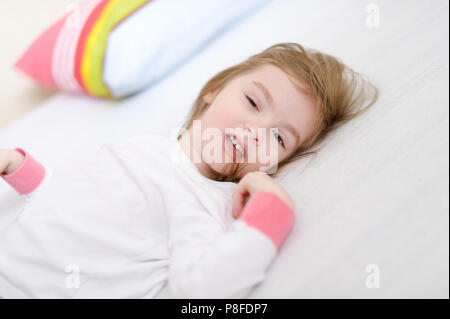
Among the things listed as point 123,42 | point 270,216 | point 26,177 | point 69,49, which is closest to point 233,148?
point 270,216

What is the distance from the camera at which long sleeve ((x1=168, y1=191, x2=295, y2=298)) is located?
0.64m

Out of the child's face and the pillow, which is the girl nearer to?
the child's face

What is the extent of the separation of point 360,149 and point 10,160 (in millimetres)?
731

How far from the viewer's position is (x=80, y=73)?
128cm

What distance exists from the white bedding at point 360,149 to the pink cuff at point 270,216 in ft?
0.10

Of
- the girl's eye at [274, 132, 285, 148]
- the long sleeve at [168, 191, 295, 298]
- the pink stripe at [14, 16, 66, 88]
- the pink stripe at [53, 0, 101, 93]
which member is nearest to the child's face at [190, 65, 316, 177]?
the girl's eye at [274, 132, 285, 148]

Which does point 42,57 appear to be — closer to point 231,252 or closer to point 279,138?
point 279,138

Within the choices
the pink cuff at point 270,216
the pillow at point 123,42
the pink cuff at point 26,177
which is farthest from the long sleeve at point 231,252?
the pillow at point 123,42

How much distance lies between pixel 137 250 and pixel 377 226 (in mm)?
404

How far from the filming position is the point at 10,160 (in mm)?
938

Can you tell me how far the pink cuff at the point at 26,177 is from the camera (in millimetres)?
925

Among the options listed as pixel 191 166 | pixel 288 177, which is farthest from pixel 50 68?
pixel 288 177
